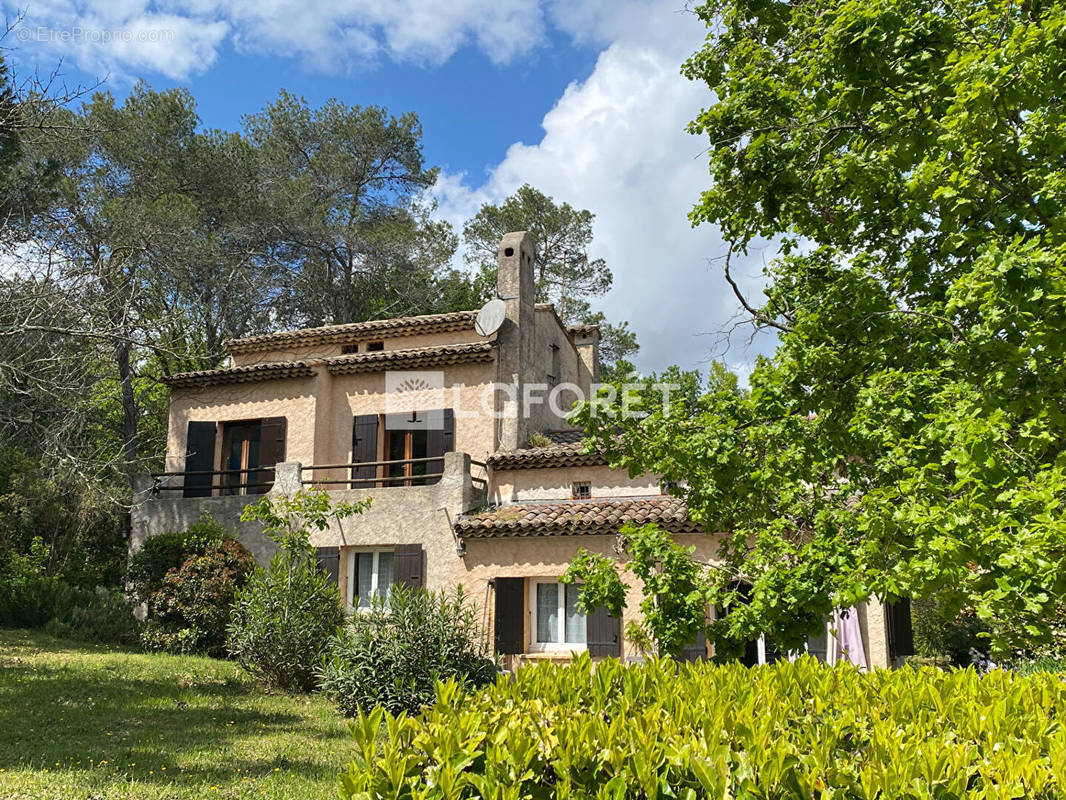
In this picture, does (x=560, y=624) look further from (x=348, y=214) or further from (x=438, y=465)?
(x=348, y=214)

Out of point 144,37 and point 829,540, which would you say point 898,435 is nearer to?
point 829,540

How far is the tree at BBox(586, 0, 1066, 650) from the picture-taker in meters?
5.12

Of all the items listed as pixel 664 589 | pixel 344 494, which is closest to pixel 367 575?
pixel 344 494

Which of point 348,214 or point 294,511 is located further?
point 348,214

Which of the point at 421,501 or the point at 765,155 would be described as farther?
the point at 421,501

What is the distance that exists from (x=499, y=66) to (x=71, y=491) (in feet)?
59.2

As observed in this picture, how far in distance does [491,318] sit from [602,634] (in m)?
7.90

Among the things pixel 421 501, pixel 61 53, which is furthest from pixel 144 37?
pixel 421 501

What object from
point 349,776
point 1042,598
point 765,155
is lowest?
point 349,776

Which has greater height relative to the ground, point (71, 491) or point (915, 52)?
point (915, 52)

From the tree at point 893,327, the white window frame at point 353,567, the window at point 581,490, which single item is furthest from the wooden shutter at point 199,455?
the tree at point 893,327

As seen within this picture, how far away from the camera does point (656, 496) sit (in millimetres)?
16297

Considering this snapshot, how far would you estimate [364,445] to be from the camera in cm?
1878

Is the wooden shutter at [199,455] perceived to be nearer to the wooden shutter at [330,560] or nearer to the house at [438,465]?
the house at [438,465]
